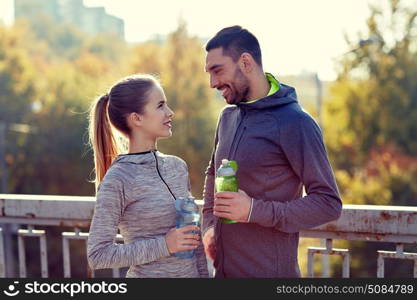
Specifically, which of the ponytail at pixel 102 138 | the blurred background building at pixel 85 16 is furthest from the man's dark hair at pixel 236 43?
the blurred background building at pixel 85 16

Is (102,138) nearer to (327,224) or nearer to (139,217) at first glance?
(139,217)

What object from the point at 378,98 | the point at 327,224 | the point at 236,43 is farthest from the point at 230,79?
the point at 378,98

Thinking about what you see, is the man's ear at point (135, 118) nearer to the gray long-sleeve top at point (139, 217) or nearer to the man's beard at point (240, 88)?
the gray long-sleeve top at point (139, 217)

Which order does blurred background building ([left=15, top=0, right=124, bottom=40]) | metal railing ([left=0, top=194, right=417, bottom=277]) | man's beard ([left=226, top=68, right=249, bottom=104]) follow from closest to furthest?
1. man's beard ([left=226, top=68, right=249, bottom=104])
2. metal railing ([left=0, top=194, right=417, bottom=277])
3. blurred background building ([left=15, top=0, right=124, bottom=40])

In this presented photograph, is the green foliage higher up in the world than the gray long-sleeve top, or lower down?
higher up

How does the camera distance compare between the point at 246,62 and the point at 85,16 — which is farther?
the point at 85,16

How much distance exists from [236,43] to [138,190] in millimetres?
955

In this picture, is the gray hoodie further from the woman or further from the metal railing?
the metal railing

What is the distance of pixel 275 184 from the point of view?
286 centimetres

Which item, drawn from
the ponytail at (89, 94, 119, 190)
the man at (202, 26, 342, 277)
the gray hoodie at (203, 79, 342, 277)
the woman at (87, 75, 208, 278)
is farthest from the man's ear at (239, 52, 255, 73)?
the ponytail at (89, 94, 119, 190)

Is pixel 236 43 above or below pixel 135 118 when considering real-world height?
above

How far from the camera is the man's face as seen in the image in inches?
120

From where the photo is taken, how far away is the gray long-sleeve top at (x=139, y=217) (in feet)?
8.86

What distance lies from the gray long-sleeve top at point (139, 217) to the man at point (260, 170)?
10.4 inches
